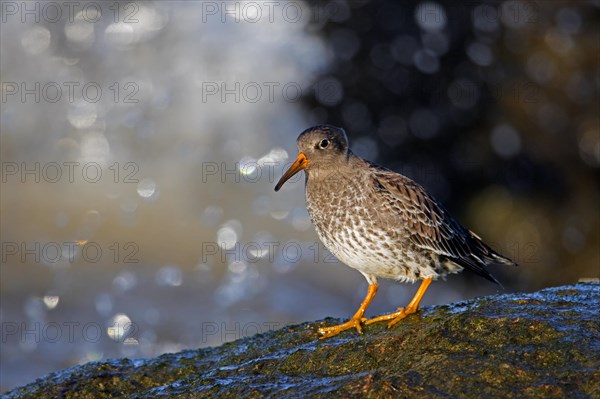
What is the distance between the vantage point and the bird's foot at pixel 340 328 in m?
6.50

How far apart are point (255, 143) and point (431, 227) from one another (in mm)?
8185

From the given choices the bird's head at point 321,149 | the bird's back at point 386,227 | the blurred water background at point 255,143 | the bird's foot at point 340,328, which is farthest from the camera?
the blurred water background at point 255,143

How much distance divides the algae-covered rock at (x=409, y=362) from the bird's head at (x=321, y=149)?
1489mm

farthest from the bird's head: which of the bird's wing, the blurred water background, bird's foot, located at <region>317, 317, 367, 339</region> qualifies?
the blurred water background

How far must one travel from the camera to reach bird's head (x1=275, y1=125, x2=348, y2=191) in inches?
296

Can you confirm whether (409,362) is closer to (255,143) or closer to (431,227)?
(431,227)

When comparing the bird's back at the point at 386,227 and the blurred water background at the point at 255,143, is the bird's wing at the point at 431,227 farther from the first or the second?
the blurred water background at the point at 255,143

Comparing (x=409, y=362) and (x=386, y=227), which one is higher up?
(x=386, y=227)

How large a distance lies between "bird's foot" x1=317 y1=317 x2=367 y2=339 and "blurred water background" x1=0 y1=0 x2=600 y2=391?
674 cm

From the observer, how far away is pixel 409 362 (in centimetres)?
521

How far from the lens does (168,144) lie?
589 inches

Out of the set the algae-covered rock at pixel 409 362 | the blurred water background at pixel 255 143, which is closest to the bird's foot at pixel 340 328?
the algae-covered rock at pixel 409 362

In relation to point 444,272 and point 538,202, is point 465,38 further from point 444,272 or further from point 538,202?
point 444,272

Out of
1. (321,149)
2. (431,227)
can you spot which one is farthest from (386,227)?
(321,149)
